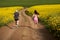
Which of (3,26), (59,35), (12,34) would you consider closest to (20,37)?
(12,34)

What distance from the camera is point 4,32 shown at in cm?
2038

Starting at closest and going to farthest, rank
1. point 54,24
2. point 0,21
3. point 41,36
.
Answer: point 41,36 < point 54,24 < point 0,21

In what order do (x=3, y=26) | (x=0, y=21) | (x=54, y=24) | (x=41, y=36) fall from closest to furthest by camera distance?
(x=41, y=36), (x=54, y=24), (x=3, y=26), (x=0, y=21)

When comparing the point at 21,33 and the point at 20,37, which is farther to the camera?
the point at 21,33

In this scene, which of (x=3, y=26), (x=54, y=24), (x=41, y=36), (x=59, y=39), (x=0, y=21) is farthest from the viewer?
(x=0, y=21)

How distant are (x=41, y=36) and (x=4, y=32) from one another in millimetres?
3305

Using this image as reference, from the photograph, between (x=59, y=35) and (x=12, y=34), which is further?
(x=12, y=34)

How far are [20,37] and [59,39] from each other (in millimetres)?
2719

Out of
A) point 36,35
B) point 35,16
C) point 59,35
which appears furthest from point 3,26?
point 59,35

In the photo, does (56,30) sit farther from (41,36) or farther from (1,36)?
(1,36)

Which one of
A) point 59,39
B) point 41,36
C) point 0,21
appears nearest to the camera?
point 59,39

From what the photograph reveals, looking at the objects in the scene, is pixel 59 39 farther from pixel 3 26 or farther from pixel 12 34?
pixel 3 26

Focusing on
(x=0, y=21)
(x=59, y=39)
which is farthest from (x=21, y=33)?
(x=0, y=21)

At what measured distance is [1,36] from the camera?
61.7ft
